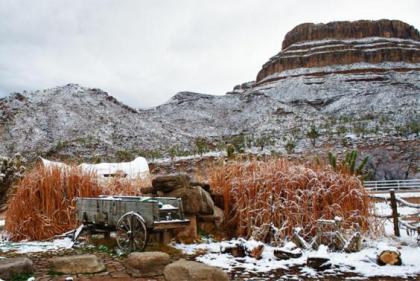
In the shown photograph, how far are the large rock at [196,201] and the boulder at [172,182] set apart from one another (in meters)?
0.21

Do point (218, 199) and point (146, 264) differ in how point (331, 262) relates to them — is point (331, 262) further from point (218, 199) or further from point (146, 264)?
point (218, 199)

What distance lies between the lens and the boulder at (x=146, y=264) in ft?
17.1

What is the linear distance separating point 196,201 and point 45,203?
10.0 ft

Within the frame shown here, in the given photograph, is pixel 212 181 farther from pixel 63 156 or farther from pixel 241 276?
pixel 63 156

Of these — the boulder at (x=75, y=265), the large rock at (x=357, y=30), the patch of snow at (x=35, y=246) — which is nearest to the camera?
the boulder at (x=75, y=265)

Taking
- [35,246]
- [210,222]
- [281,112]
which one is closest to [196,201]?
[210,222]

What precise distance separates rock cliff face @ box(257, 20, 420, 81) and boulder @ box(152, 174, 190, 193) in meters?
83.1

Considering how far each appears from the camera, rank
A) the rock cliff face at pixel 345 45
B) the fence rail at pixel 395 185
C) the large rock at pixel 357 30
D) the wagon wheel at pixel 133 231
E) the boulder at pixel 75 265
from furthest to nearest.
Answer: the large rock at pixel 357 30, the rock cliff face at pixel 345 45, the fence rail at pixel 395 185, the wagon wheel at pixel 133 231, the boulder at pixel 75 265

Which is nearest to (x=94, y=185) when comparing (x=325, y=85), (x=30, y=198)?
(x=30, y=198)

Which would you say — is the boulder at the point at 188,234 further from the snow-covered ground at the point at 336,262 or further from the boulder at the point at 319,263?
the boulder at the point at 319,263

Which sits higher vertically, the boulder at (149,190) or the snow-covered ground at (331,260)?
the boulder at (149,190)

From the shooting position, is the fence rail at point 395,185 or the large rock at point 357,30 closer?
the fence rail at point 395,185

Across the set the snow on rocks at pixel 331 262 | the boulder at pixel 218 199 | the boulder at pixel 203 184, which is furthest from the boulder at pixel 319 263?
the boulder at pixel 203 184

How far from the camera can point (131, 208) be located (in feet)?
20.6
